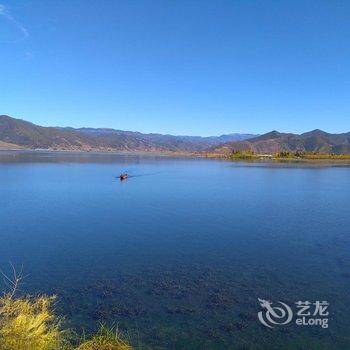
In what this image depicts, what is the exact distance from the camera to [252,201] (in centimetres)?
4100

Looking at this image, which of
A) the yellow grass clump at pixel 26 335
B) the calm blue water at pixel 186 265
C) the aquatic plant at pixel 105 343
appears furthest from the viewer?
the calm blue water at pixel 186 265

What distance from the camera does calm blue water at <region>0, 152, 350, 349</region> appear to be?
484 inches

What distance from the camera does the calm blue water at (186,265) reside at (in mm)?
12305

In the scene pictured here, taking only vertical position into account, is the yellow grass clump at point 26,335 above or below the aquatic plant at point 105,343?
above

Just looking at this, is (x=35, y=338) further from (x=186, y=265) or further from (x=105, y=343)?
(x=186, y=265)

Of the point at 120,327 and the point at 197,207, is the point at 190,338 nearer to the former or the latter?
the point at 120,327

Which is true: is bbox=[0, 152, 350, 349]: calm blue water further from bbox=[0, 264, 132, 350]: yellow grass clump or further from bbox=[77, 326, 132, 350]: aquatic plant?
bbox=[0, 264, 132, 350]: yellow grass clump

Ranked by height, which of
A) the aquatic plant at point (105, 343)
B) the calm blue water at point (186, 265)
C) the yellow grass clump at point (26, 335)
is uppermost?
the yellow grass clump at point (26, 335)

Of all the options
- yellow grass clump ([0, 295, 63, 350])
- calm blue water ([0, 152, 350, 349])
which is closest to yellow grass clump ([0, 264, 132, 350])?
yellow grass clump ([0, 295, 63, 350])

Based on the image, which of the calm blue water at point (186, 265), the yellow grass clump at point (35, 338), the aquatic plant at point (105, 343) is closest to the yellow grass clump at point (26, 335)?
the yellow grass clump at point (35, 338)

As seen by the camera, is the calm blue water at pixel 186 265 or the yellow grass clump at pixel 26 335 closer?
the yellow grass clump at pixel 26 335

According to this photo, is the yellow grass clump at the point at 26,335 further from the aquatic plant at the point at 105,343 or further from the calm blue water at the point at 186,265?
the calm blue water at the point at 186,265

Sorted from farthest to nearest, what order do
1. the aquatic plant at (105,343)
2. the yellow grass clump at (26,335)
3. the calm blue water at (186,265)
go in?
1. the calm blue water at (186,265)
2. the aquatic plant at (105,343)
3. the yellow grass clump at (26,335)

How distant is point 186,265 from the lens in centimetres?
1825
